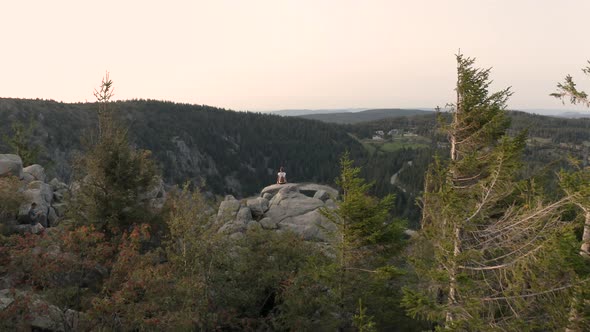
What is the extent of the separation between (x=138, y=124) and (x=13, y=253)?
142180mm

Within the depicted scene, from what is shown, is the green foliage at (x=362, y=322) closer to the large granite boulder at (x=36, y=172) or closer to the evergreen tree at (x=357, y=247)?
the evergreen tree at (x=357, y=247)

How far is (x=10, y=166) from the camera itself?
81.7 feet

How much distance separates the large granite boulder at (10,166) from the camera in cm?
2433

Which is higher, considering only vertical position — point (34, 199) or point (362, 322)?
point (34, 199)

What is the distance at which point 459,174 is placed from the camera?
12.8 meters

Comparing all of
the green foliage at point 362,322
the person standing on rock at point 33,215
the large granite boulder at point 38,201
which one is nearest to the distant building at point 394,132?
the large granite boulder at point 38,201

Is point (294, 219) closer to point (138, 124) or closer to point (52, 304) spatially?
point (52, 304)

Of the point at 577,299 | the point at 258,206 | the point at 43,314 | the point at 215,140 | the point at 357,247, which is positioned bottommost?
the point at 215,140

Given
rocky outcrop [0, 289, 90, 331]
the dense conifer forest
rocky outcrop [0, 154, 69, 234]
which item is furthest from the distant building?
rocky outcrop [0, 289, 90, 331]

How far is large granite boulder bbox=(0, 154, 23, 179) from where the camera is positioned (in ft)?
79.8

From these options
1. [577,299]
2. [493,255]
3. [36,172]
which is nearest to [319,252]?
[493,255]

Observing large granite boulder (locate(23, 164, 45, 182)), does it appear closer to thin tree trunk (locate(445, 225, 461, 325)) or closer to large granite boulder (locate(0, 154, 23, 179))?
large granite boulder (locate(0, 154, 23, 179))

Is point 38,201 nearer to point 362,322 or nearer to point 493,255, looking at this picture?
point 362,322

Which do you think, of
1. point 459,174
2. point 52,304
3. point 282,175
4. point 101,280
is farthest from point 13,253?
point 282,175
